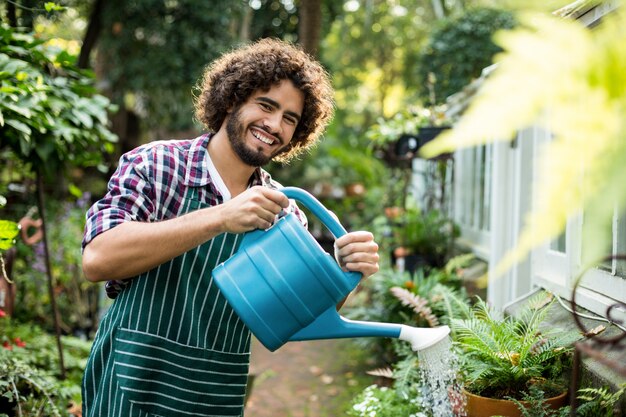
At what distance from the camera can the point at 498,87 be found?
0.58m

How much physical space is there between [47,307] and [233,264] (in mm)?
4130

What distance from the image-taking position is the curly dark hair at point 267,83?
6.41ft

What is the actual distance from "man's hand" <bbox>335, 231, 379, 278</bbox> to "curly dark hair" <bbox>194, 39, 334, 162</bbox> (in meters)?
0.64

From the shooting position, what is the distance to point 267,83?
6.30 feet

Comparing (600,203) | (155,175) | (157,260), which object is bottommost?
(157,260)

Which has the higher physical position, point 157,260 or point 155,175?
point 155,175

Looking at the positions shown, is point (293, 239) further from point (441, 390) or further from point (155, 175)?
point (441, 390)

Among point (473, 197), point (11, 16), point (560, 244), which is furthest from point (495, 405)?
point (473, 197)

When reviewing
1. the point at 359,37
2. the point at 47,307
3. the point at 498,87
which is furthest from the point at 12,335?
the point at 359,37

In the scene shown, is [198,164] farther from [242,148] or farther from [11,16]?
[11,16]

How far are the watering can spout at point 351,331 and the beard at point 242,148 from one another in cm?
56

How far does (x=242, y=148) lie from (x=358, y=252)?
1.76 ft

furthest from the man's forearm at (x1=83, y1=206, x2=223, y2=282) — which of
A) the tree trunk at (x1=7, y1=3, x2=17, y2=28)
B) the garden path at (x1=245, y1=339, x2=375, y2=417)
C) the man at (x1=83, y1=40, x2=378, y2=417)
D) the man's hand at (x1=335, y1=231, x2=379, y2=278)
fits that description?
the garden path at (x1=245, y1=339, x2=375, y2=417)

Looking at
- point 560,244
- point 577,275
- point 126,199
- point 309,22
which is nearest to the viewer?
point 126,199
